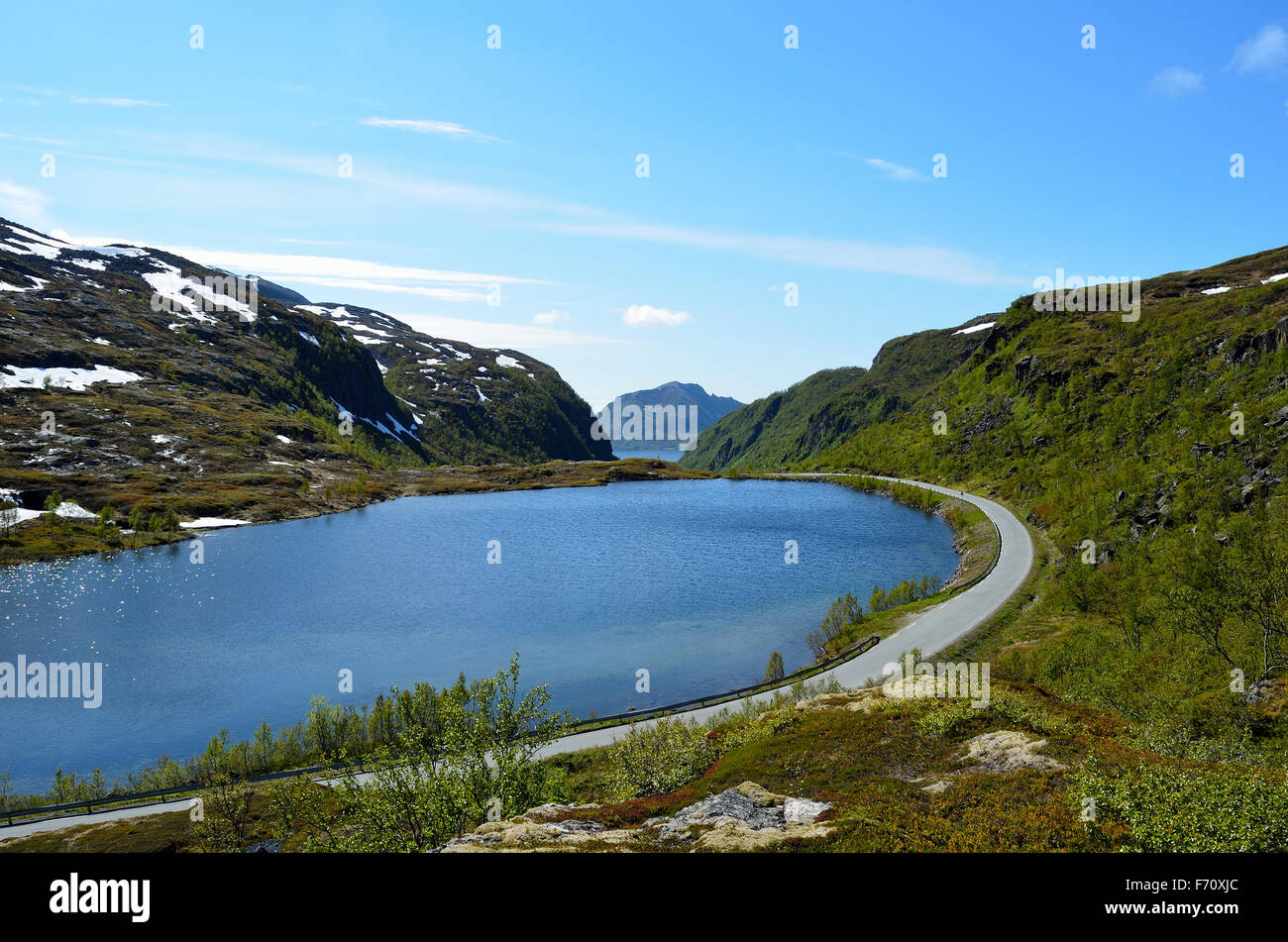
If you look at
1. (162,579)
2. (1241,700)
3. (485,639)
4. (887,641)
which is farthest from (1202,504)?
(162,579)

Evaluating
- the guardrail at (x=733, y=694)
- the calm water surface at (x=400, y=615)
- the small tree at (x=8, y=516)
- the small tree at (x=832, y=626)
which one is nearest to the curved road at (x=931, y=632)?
the guardrail at (x=733, y=694)

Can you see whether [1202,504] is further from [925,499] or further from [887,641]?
[925,499]

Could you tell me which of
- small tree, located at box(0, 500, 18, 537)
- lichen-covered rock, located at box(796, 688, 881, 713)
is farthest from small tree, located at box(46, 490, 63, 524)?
lichen-covered rock, located at box(796, 688, 881, 713)

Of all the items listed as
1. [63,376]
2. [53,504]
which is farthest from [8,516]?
[63,376]

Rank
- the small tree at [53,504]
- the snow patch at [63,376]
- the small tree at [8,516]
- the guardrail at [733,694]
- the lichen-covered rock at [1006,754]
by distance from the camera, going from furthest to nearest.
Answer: the snow patch at [63,376]
the small tree at [53,504]
the small tree at [8,516]
the guardrail at [733,694]
the lichen-covered rock at [1006,754]

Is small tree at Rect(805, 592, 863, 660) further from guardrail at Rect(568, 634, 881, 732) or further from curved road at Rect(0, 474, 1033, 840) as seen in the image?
curved road at Rect(0, 474, 1033, 840)

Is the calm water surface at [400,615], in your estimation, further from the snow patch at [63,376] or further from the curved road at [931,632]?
the snow patch at [63,376]
